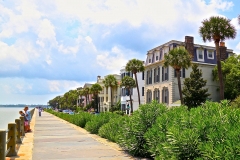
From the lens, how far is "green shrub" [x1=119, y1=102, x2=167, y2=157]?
9.78m

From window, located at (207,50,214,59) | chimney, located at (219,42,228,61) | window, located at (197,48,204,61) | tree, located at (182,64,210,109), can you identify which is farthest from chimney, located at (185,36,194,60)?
chimney, located at (219,42,228,61)

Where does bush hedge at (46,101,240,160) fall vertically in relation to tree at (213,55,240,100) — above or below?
below

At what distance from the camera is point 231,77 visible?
39156 millimetres

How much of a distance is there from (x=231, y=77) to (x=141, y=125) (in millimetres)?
32620

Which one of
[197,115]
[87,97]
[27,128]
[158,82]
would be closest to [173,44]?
[158,82]

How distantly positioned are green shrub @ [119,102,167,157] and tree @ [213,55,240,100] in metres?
31.5

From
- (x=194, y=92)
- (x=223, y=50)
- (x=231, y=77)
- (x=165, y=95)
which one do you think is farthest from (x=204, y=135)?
(x=223, y=50)

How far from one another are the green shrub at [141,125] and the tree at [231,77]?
1240 inches

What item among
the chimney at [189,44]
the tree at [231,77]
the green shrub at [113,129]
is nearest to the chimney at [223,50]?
the tree at [231,77]

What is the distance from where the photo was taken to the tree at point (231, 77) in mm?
38656

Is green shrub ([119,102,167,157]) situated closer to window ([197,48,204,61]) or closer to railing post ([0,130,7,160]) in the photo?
railing post ([0,130,7,160])

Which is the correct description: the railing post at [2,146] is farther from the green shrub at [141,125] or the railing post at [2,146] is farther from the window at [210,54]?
the window at [210,54]

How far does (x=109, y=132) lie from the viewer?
1454cm

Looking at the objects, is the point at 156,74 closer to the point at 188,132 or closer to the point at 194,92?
the point at 194,92
